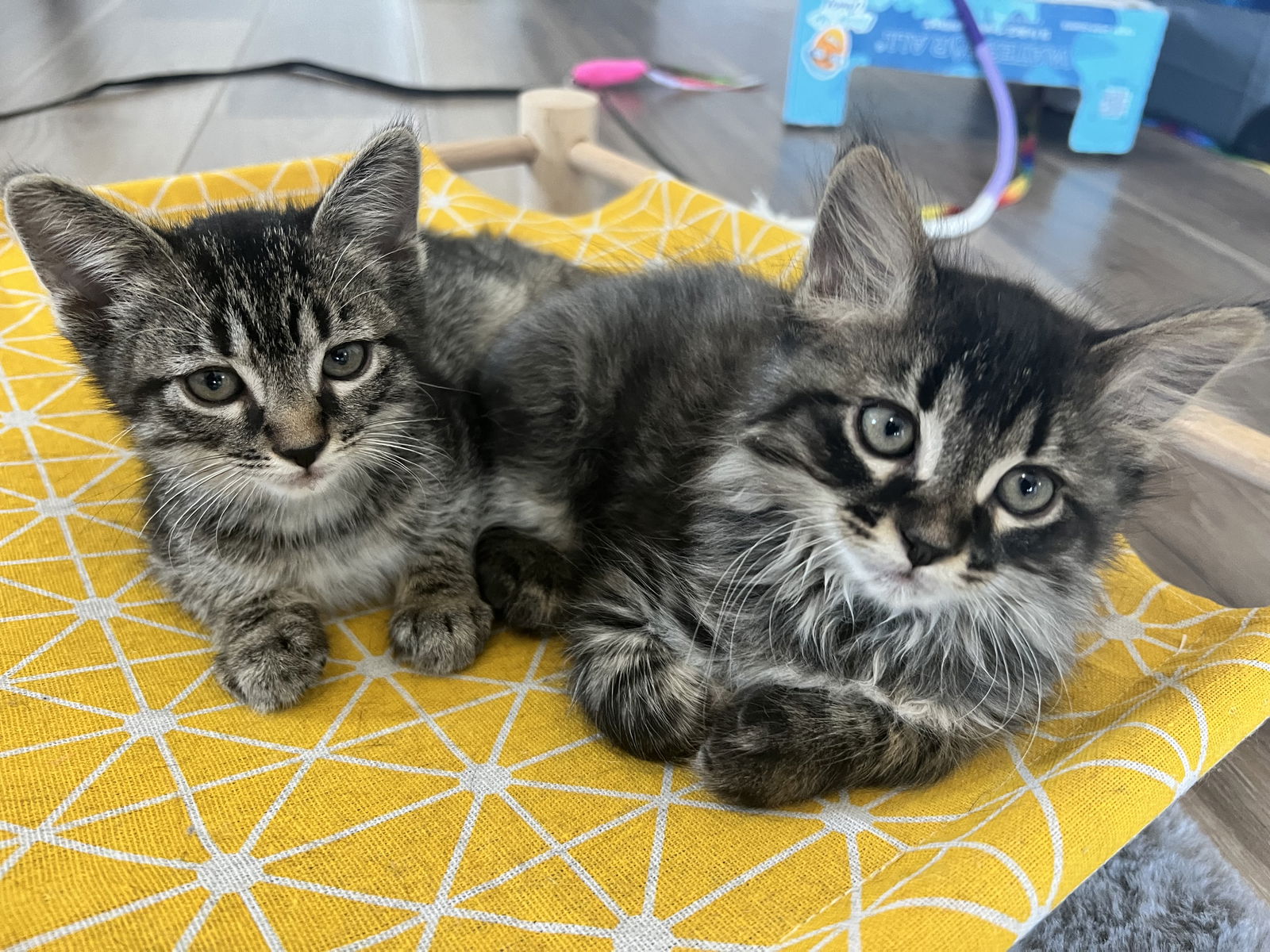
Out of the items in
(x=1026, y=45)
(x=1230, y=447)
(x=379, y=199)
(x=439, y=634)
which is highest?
(x=379, y=199)

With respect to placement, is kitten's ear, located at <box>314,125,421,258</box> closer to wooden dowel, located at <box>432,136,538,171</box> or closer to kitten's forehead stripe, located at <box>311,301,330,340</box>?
kitten's forehead stripe, located at <box>311,301,330,340</box>

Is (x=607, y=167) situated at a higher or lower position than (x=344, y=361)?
lower

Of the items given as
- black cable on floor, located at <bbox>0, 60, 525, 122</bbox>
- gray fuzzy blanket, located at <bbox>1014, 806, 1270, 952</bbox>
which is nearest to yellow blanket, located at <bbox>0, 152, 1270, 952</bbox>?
gray fuzzy blanket, located at <bbox>1014, 806, 1270, 952</bbox>

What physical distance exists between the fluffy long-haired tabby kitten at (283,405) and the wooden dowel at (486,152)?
4.51 feet

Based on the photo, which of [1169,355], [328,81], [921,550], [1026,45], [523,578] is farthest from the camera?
[328,81]

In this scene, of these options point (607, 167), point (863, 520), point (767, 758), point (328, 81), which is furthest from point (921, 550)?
point (328, 81)

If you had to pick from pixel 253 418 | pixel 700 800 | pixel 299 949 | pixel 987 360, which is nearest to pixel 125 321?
pixel 253 418

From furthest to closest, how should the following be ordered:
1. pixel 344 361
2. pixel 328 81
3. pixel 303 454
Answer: pixel 328 81 → pixel 344 361 → pixel 303 454

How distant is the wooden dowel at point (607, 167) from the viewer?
2.98m

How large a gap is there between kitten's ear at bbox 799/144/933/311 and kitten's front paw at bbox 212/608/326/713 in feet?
3.10

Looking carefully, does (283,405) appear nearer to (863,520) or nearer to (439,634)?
(439,634)

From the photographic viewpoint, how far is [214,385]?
56.6 inches

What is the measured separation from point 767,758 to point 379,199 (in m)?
1.09

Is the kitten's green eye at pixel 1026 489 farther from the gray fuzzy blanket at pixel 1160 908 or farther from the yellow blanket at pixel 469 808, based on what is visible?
the gray fuzzy blanket at pixel 1160 908
